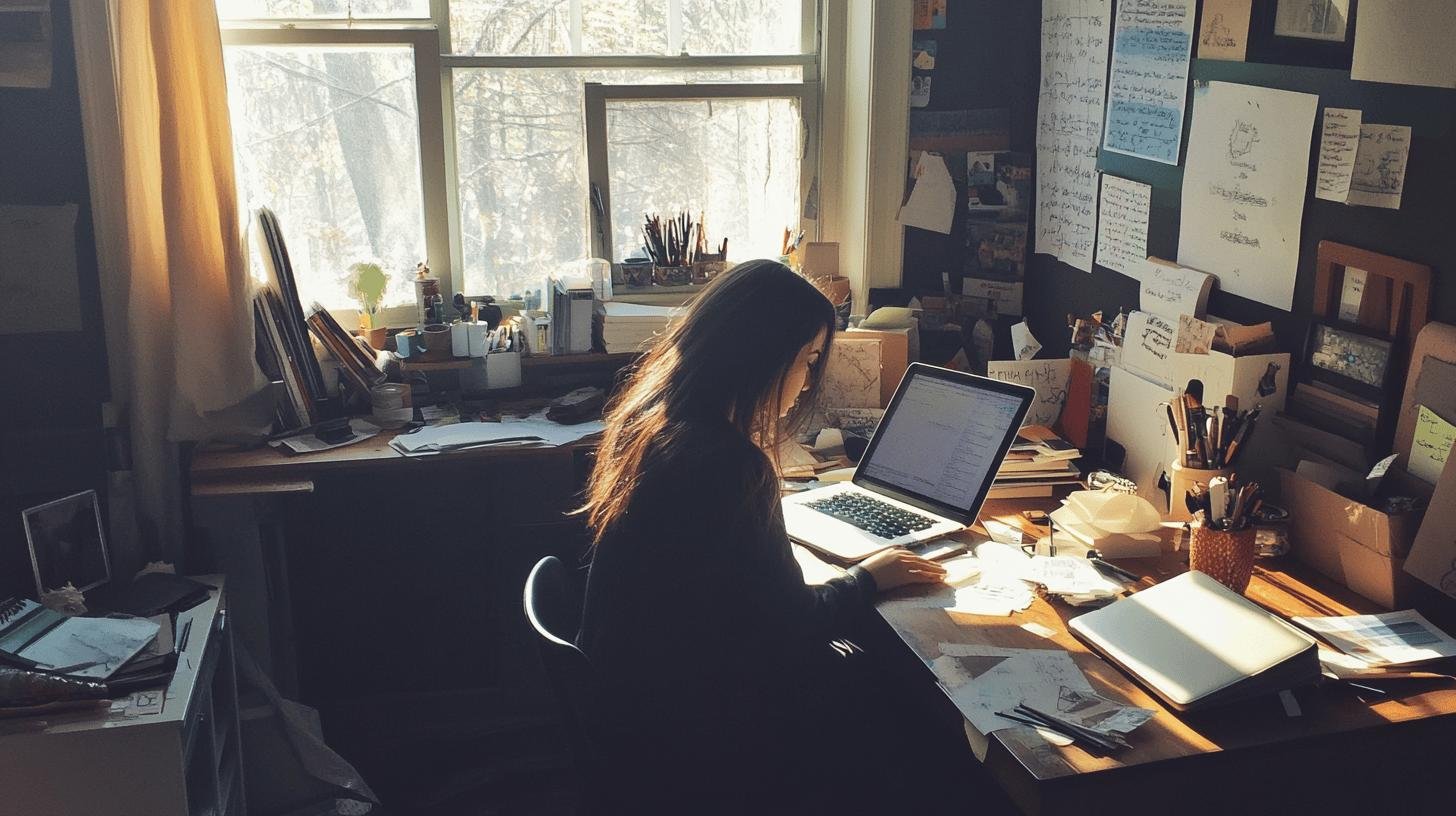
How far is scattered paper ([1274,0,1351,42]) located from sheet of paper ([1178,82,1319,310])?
93mm

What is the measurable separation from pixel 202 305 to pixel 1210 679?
1.95 meters

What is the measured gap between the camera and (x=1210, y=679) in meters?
1.55

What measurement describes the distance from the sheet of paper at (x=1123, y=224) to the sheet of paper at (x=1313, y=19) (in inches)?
17.5

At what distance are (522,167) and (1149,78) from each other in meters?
1.43

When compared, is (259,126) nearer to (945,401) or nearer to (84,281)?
(84,281)

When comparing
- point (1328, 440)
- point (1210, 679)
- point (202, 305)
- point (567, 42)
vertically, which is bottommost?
point (1210, 679)

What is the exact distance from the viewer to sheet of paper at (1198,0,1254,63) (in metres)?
2.07

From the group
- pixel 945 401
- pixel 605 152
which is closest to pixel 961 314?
pixel 945 401

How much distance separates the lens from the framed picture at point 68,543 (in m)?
2.10

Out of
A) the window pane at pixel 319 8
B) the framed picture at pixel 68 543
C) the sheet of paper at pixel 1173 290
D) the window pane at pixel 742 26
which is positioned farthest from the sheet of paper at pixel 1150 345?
the framed picture at pixel 68 543

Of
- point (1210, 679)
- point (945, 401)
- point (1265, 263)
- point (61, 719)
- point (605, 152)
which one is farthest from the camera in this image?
point (605, 152)

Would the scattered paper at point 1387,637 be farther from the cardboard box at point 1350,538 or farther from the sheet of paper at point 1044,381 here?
the sheet of paper at point 1044,381

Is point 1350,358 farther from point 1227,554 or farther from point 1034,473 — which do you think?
point 1034,473

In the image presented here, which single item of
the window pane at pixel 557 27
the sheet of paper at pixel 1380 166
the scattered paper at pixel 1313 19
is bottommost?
the sheet of paper at pixel 1380 166
